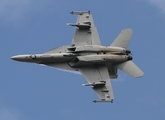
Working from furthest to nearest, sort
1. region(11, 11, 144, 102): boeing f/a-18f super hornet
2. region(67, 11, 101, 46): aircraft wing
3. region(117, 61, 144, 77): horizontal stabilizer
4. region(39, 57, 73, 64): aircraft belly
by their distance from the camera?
region(67, 11, 101, 46): aircraft wing
region(117, 61, 144, 77): horizontal stabilizer
region(39, 57, 73, 64): aircraft belly
region(11, 11, 144, 102): boeing f/a-18f super hornet

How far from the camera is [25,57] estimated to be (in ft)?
231

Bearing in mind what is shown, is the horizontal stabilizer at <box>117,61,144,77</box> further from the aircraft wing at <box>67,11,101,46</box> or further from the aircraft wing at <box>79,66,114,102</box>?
the aircraft wing at <box>67,11,101,46</box>

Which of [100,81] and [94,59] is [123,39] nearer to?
[94,59]

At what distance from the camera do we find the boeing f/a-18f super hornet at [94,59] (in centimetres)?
7044

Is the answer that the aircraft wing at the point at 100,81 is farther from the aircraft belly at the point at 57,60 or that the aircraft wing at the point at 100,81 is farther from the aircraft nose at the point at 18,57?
the aircraft nose at the point at 18,57

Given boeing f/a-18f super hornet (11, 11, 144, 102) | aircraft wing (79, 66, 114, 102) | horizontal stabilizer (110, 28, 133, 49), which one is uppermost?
horizontal stabilizer (110, 28, 133, 49)

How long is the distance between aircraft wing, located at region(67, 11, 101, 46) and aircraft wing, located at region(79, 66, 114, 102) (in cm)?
266

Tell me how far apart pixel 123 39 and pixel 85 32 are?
3750 millimetres

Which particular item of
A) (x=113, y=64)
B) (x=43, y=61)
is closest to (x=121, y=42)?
(x=113, y=64)

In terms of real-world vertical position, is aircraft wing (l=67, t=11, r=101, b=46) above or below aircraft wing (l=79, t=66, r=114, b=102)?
above

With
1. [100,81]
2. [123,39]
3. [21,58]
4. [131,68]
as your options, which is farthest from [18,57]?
[131,68]

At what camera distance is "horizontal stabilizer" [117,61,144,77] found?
71.2 m

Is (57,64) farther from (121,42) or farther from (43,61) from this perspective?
(121,42)

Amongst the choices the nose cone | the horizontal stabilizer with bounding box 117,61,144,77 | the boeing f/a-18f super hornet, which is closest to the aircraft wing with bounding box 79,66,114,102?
the boeing f/a-18f super hornet
